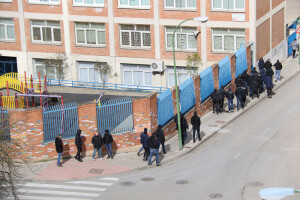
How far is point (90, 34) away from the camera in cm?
4400

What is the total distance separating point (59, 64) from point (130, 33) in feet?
20.2

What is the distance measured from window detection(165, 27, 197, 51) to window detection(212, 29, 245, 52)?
1607mm

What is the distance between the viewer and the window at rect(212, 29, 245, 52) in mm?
40344

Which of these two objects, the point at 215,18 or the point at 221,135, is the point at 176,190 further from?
the point at 215,18

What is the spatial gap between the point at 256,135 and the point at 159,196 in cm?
891

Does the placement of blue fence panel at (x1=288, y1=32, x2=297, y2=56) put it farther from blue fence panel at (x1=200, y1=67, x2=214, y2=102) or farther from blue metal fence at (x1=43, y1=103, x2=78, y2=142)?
blue metal fence at (x1=43, y1=103, x2=78, y2=142)

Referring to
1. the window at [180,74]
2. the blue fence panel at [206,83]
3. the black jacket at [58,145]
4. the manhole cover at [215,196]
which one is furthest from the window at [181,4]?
the manhole cover at [215,196]

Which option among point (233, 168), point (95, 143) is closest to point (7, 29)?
point (95, 143)

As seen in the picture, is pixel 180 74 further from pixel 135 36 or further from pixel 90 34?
pixel 90 34

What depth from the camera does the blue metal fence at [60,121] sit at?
27891 mm

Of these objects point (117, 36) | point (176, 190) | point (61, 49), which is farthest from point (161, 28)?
point (176, 190)

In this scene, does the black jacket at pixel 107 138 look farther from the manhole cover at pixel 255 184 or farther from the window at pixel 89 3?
the window at pixel 89 3

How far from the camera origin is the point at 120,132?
95.3ft

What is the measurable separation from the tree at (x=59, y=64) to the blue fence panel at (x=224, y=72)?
Answer: 13783 mm
